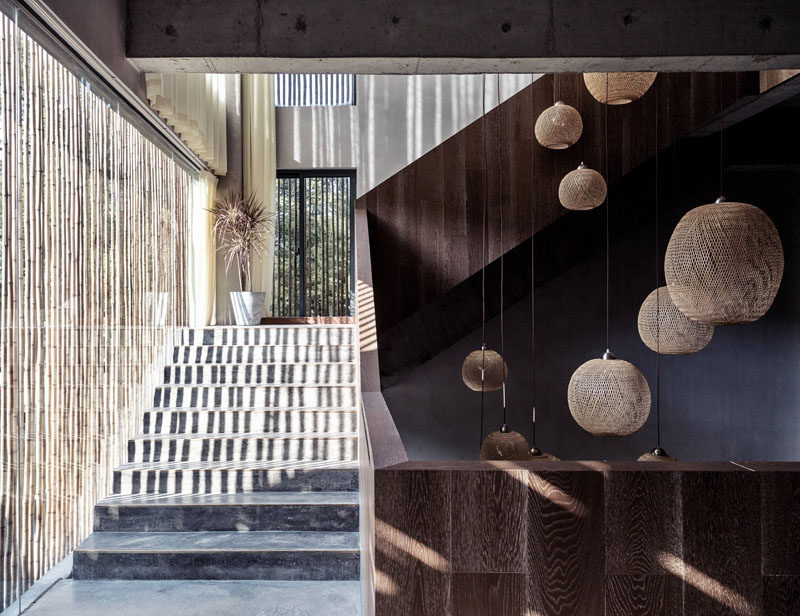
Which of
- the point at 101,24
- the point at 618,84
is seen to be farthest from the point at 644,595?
the point at 101,24

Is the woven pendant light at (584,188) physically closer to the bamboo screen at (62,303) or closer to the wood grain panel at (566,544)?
the bamboo screen at (62,303)

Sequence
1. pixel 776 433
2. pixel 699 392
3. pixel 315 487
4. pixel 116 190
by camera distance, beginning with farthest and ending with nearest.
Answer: pixel 699 392
pixel 776 433
pixel 116 190
pixel 315 487

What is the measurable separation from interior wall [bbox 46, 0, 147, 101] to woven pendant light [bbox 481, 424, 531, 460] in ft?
9.85

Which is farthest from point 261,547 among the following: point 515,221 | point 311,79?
point 311,79

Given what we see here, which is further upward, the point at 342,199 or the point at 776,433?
the point at 342,199

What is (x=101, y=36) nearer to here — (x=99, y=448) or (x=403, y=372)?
(x=99, y=448)

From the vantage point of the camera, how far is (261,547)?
4.12 metres

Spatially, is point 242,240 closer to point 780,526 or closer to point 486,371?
point 486,371

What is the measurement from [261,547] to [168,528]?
0.70 metres

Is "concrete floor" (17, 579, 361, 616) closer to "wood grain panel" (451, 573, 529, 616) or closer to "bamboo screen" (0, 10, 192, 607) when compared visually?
"bamboo screen" (0, 10, 192, 607)

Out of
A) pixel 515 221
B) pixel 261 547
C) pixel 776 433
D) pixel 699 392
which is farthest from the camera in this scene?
pixel 699 392

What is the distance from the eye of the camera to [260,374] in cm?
598

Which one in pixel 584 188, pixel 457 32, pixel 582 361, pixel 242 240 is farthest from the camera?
pixel 582 361

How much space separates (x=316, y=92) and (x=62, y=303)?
5803 millimetres
